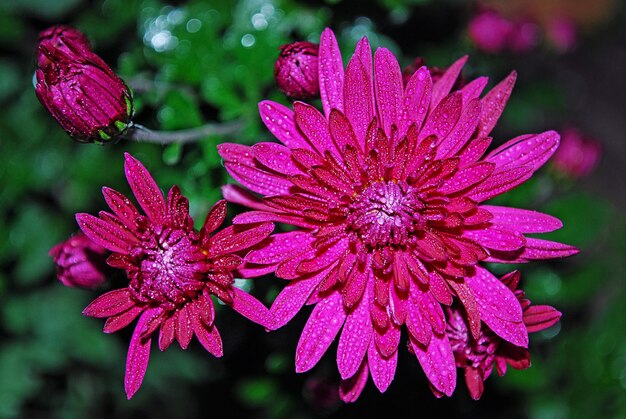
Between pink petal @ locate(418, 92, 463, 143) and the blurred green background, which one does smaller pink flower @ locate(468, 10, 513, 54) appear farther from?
pink petal @ locate(418, 92, 463, 143)

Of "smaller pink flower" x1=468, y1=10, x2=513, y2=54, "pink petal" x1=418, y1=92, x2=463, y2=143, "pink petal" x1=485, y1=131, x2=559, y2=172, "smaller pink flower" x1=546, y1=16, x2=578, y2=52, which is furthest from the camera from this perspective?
"smaller pink flower" x1=546, y1=16, x2=578, y2=52

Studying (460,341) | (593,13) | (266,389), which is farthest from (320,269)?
(593,13)

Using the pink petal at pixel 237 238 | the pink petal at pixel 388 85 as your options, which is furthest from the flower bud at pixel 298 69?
the pink petal at pixel 237 238

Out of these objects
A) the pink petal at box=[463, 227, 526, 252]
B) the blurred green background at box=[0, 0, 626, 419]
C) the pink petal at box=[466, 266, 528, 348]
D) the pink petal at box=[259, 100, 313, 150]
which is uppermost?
the pink petal at box=[259, 100, 313, 150]

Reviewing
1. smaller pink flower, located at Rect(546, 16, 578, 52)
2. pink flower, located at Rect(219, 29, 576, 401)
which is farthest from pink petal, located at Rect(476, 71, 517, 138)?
smaller pink flower, located at Rect(546, 16, 578, 52)

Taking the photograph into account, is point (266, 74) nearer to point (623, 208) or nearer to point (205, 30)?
point (205, 30)
